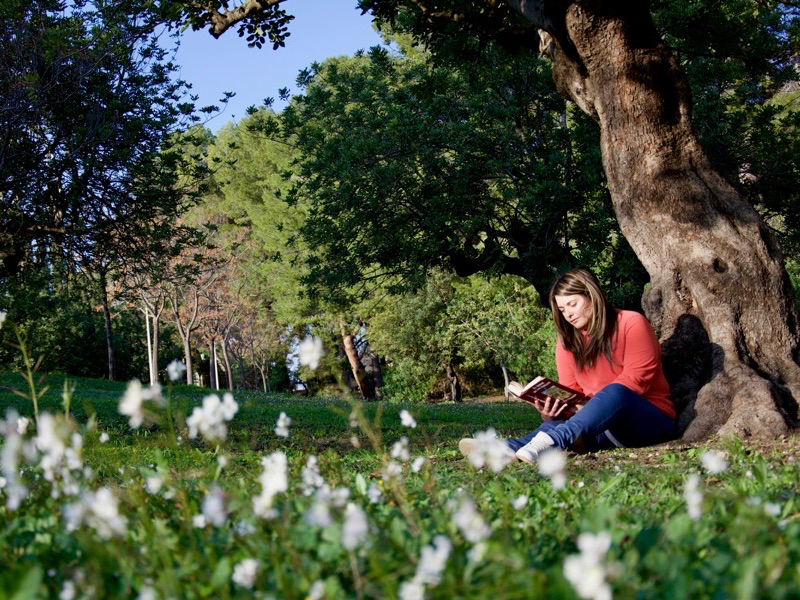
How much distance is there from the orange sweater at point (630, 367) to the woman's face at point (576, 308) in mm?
274

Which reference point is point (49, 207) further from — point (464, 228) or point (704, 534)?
point (704, 534)

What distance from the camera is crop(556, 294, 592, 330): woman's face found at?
20.9 feet

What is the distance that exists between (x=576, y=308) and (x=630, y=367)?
60 cm

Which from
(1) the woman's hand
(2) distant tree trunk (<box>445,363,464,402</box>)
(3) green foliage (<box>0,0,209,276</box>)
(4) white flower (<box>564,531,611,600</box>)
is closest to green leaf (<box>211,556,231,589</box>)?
(4) white flower (<box>564,531,611,600</box>)

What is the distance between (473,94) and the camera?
15.4 m

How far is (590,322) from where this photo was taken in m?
6.45

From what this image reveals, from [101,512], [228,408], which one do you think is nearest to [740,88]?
[228,408]

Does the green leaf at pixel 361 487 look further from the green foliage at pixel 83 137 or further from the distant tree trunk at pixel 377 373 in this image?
the distant tree trunk at pixel 377 373

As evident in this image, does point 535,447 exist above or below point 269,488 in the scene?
below

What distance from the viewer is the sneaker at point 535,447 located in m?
5.65

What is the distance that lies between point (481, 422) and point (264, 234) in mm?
29151

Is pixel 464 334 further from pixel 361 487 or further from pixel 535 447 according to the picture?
pixel 361 487

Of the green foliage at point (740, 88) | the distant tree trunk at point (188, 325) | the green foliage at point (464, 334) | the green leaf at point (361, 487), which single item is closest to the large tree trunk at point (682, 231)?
the green leaf at point (361, 487)

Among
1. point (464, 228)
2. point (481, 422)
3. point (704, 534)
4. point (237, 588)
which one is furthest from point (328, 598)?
point (464, 228)
